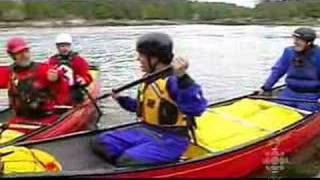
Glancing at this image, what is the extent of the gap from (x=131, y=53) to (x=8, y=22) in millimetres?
27901

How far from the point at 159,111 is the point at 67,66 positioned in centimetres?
399

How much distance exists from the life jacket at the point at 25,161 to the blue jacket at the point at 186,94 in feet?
4.19

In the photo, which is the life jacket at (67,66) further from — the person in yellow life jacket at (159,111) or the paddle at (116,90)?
the person in yellow life jacket at (159,111)

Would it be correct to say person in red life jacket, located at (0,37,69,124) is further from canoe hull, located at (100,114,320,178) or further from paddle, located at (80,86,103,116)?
canoe hull, located at (100,114,320,178)

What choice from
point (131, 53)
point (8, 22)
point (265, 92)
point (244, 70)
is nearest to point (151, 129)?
point (265, 92)

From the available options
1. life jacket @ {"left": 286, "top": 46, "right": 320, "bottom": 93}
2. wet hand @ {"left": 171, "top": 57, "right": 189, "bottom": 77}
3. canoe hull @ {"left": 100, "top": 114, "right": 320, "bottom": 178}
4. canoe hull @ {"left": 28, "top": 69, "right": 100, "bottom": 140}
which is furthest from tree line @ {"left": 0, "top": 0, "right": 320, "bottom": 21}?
wet hand @ {"left": 171, "top": 57, "right": 189, "bottom": 77}

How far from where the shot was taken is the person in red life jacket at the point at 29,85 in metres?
8.10

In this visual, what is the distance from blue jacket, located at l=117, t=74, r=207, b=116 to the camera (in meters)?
6.20

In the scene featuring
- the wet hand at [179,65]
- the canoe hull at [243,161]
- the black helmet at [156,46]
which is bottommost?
the canoe hull at [243,161]

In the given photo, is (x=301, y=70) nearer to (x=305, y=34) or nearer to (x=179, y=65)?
(x=305, y=34)

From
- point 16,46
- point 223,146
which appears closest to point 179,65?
point 223,146

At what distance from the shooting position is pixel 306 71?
9703 mm

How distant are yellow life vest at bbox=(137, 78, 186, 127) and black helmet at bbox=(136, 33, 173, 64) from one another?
0.23 metres

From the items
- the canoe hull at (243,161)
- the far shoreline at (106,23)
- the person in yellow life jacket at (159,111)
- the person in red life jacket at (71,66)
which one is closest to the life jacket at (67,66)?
the person in red life jacket at (71,66)
